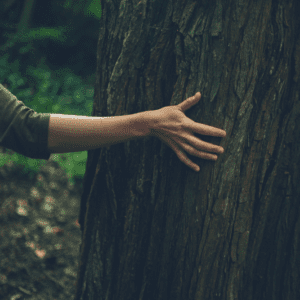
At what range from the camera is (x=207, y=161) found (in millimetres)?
1492

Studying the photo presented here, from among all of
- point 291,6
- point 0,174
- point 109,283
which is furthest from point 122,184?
point 0,174

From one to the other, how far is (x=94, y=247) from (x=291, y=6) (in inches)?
65.9

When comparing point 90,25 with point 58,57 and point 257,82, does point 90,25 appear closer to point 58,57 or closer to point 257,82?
point 58,57

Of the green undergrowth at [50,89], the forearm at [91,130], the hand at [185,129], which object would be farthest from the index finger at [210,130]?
the green undergrowth at [50,89]

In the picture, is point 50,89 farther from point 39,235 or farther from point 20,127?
point 20,127

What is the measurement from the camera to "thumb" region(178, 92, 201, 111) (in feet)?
4.76

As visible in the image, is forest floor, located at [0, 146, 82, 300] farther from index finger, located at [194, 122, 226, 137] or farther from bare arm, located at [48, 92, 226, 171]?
index finger, located at [194, 122, 226, 137]

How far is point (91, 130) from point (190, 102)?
50 cm

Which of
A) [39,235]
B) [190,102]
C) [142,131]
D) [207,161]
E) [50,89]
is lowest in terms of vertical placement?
[39,235]

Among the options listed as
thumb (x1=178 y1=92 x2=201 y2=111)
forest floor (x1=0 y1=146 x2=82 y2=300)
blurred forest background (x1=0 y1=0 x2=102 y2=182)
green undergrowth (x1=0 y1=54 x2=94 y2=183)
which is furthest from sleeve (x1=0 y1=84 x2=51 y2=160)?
blurred forest background (x1=0 y1=0 x2=102 y2=182)

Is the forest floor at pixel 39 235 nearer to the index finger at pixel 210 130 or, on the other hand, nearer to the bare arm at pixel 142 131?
the bare arm at pixel 142 131

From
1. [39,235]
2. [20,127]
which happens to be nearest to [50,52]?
[39,235]

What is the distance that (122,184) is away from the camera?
1755 millimetres

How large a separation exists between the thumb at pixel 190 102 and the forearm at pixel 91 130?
181mm
